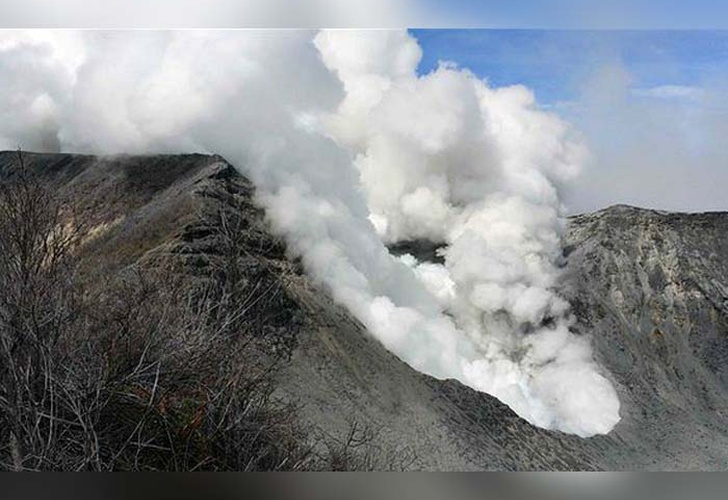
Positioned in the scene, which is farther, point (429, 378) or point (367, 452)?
point (429, 378)

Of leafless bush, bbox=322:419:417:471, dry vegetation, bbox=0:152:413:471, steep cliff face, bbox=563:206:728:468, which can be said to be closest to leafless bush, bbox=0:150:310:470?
dry vegetation, bbox=0:152:413:471

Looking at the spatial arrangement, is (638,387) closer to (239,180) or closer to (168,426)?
(239,180)

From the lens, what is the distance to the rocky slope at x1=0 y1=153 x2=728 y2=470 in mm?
5379

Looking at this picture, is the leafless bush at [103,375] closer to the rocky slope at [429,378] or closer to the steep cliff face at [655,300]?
the rocky slope at [429,378]

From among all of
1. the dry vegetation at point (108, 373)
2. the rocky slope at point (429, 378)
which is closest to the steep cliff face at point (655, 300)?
the rocky slope at point (429, 378)

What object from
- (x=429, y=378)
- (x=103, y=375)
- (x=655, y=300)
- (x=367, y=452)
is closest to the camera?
(x=103, y=375)

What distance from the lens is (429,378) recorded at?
6.81 meters

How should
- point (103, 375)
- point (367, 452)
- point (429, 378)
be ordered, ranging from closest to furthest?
point (103, 375) < point (367, 452) < point (429, 378)

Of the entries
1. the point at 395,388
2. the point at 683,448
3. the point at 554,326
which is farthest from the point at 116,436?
the point at 554,326

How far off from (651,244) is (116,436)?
365 inches

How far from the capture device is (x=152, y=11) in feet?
5.60

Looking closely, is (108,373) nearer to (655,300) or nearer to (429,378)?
(429,378)

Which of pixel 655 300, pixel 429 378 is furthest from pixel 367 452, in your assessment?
pixel 655 300

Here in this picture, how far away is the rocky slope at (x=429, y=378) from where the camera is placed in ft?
17.6
